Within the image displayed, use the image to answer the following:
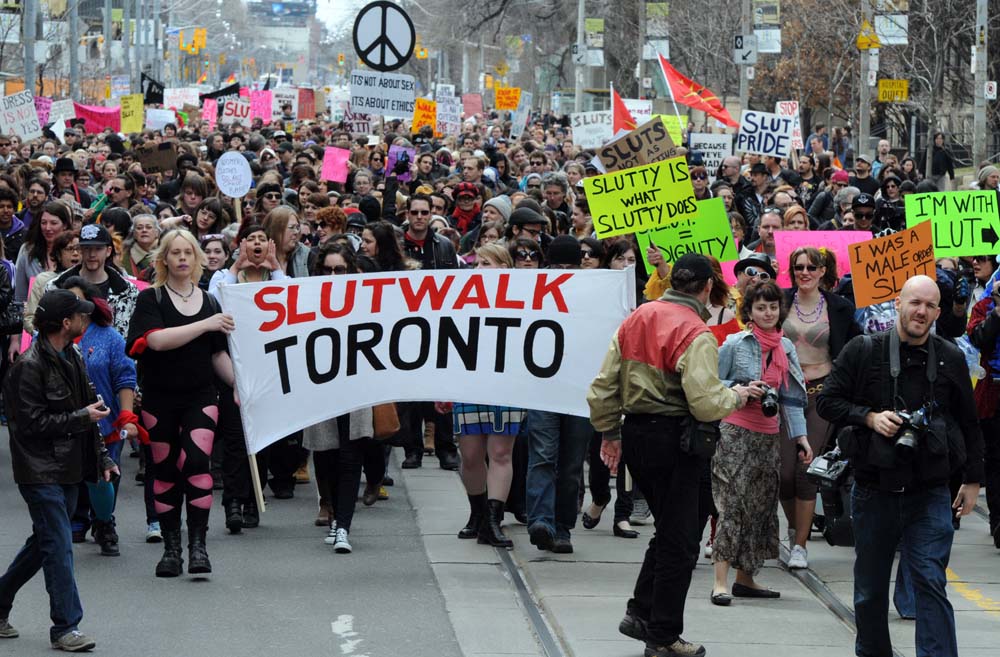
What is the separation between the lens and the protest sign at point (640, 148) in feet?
44.6

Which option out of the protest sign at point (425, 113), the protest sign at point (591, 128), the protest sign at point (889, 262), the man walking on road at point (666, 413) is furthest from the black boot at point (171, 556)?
the protest sign at point (425, 113)

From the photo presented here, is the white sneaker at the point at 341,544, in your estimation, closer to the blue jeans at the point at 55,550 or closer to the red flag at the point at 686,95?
the blue jeans at the point at 55,550

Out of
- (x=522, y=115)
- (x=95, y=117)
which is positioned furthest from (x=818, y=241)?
(x=95, y=117)

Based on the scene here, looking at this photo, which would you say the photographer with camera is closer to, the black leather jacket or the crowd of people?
the crowd of people

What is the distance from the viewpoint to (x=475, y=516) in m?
9.75

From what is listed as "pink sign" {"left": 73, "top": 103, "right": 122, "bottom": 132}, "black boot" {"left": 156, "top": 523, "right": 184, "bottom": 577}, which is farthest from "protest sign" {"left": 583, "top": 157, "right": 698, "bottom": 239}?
"pink sign" {"left": 73, "top": 103, "right": 122, "bottom": 132}

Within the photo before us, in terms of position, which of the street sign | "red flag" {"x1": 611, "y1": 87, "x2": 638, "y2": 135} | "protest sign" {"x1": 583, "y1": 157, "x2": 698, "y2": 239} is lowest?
"protest sign" {"x1": 583, "y1": 157, "x2": 698, "y2": 239}

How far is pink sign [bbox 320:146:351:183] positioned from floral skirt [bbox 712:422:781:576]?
13.6 metres

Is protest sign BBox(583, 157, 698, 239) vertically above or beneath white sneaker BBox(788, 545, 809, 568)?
above

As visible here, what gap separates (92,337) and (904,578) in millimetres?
4399

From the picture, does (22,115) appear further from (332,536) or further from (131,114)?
(332,536)

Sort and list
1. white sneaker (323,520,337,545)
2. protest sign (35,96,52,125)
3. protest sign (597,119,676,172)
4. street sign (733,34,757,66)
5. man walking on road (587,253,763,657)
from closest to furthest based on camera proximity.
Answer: man walking on road (587,253,763,657) → white sneaker (323,520,337,545) → protest sign (597,119,676,172) → protest sign (35,96,52,125) → street sign (733,34,757,66)

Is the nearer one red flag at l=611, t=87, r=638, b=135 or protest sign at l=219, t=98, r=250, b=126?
red flag at l=611, t=87, r=638, b=135

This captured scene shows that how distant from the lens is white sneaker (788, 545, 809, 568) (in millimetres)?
9156
